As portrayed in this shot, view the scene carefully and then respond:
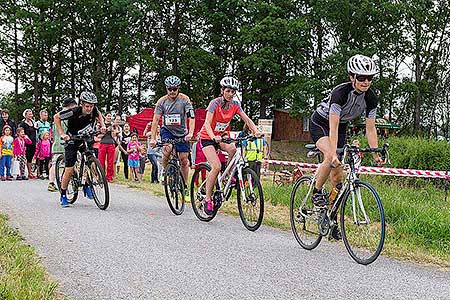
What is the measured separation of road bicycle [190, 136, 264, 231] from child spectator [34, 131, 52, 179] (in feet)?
30.6

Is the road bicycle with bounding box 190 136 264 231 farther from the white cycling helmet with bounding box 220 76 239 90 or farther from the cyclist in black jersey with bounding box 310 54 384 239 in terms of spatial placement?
the cyclist in black jersey with bounding box 310 54 384 239

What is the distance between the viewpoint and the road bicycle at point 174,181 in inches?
367

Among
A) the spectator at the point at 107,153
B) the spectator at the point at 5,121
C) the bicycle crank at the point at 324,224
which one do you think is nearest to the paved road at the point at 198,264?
the bicycle crank at the point at 324,224

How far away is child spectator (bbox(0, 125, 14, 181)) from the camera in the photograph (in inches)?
650

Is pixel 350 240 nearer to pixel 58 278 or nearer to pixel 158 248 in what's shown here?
pixel 158 248

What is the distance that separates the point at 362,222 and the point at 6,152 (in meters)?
12.9

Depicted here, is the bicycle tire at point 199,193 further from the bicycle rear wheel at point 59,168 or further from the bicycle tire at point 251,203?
the bicycle rear wheel at point 59,168

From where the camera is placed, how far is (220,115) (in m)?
8.45

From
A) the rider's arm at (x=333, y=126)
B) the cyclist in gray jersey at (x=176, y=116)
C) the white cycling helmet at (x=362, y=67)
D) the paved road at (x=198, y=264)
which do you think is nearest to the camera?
the paved road at (x=198, y=264)

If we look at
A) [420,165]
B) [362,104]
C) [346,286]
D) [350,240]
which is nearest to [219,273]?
[346,286]

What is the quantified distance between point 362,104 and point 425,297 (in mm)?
2357

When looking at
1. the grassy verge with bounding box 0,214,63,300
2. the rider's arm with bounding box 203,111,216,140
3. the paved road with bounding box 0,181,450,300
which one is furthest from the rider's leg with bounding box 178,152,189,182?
the grassy verge with bounding box 0,214,63,300

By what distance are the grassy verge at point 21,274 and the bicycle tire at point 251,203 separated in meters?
2.87

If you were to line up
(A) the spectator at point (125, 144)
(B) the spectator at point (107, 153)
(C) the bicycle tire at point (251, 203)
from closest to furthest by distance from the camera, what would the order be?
(C) the bicycle tire at point (251, 203) < (B) the spectator at point (107, 153) < (A) the spectator at point (125, 144)
